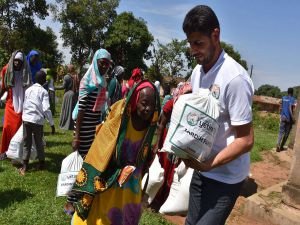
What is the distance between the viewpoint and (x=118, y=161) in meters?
2.88

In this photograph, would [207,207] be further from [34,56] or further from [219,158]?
[34,56]

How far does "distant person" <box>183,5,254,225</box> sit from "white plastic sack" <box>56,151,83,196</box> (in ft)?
5.59

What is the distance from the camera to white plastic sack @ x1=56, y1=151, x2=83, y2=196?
3.66 metres

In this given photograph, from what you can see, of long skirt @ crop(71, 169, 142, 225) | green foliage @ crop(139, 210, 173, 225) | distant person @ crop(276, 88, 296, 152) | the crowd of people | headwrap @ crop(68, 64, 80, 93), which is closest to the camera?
the crowd of people

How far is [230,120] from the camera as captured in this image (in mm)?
2074

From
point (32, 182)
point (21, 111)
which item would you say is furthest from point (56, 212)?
point (21, 111)

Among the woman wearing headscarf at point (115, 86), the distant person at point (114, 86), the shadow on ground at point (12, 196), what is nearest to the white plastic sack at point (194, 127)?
the shadow on ground at point (12, 196)

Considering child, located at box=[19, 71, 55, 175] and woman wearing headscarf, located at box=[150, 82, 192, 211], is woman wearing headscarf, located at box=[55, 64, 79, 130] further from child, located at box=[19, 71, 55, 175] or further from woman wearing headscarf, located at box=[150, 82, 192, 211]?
woman wearing headscarf, located at box=[150, 82, 192, 211]

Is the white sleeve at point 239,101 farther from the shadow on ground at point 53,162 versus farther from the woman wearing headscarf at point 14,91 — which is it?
the woman wearing headscarf at point 14,91

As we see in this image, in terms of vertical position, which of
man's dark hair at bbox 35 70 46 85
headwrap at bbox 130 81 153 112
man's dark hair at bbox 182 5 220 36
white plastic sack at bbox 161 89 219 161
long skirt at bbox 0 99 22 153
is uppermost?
man's dark hair at bbox 182 5 220 36

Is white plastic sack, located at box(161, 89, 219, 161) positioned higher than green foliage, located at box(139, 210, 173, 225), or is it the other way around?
white plastic sack, located at box(161, 89, 219, 161)

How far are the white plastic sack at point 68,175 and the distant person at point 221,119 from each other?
1703 mm

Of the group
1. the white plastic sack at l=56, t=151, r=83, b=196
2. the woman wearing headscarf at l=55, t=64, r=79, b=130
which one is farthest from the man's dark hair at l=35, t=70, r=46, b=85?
the woman wearing headscarf at l=55, t=64, r=79, b=130

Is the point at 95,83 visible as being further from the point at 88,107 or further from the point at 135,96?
the point at 135,96
